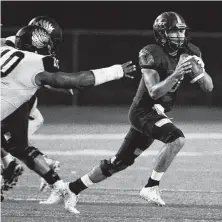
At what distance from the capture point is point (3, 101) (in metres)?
6.59

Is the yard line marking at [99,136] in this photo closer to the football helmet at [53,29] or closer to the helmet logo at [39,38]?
the football helmet at [53,29]

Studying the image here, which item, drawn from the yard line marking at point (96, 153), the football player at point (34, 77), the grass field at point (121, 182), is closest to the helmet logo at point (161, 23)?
the football player at point (34, 77)

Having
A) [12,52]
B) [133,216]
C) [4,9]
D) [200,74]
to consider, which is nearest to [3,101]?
[12,52]

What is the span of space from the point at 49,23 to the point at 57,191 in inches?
59.7

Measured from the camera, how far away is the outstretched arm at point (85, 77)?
6312mm

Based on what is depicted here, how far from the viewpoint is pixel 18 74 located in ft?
21.4

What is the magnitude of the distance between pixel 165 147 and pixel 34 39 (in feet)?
4.57

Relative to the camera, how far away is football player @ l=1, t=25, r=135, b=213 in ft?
20.9

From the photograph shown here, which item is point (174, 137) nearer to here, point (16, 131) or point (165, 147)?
point (165, 147)

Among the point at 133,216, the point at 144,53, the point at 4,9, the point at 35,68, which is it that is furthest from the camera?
the point at 4,9

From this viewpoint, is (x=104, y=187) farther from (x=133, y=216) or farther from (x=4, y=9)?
(x=4, y=9)

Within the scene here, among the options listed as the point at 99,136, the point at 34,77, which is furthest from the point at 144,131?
the point at 99,136

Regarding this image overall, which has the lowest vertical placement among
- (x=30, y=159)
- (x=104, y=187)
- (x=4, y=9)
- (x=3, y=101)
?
(x=4, y=9)

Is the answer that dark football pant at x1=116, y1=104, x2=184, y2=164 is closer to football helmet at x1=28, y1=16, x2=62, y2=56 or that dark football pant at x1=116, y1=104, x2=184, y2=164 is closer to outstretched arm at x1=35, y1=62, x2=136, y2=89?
football helmet at x1=28, y1=16, x2=62, y2=56
